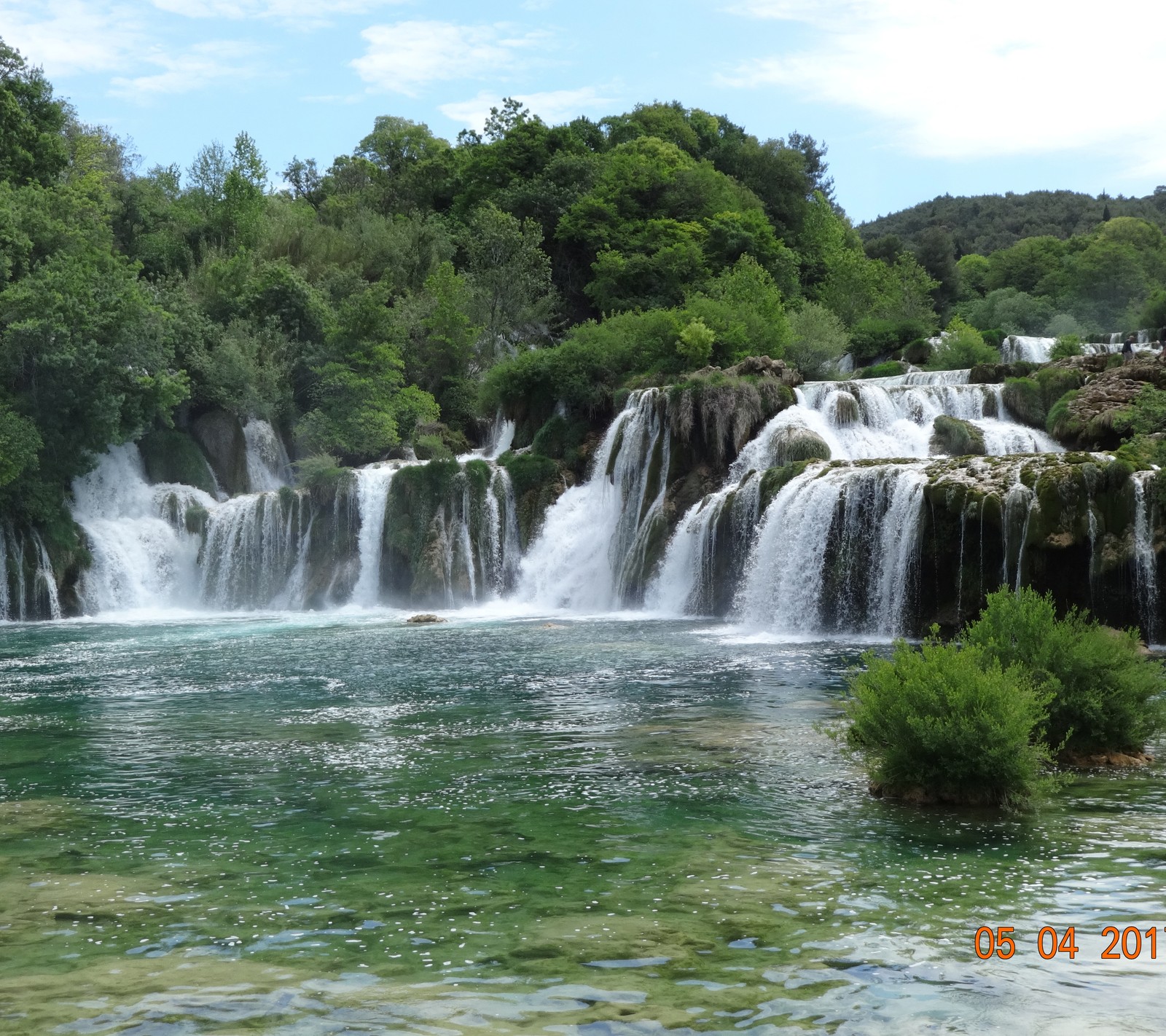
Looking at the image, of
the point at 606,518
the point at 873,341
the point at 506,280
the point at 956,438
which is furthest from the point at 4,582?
the point at 873,341

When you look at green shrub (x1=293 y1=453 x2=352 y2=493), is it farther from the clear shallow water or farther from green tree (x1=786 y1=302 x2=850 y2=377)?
the clear shallow water

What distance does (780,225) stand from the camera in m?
68.8

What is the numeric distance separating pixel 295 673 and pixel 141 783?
901cm

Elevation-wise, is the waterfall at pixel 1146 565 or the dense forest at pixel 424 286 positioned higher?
the dense forest at pixel 424 286

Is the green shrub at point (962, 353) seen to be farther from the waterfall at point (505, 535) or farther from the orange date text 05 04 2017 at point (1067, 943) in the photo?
the orange date text 05 04 2017 at point (1067, 943)

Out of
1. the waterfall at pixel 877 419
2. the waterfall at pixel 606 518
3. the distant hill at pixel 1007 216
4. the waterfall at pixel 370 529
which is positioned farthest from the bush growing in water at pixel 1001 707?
the distant hill at pixel 1007 216

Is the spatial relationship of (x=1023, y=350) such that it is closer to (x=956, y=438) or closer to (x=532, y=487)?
(x=956, y=438)

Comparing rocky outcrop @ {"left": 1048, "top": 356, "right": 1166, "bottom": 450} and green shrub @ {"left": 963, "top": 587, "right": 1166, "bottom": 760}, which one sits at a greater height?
rocky outcrop @ {"left": 1048, "top": 356, "right": 1166, "bottom": 450}

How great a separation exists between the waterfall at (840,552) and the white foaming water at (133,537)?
775 inches

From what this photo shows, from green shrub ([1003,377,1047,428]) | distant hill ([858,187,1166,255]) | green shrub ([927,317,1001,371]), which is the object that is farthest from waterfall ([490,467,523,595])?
distant hill ([858,187,1166,255])

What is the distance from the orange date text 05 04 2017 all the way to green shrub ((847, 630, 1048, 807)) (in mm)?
2942

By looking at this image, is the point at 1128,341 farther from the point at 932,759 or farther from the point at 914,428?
the point at 932,759

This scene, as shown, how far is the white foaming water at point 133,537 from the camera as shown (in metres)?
38.2

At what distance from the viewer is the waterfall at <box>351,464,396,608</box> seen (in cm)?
3831
